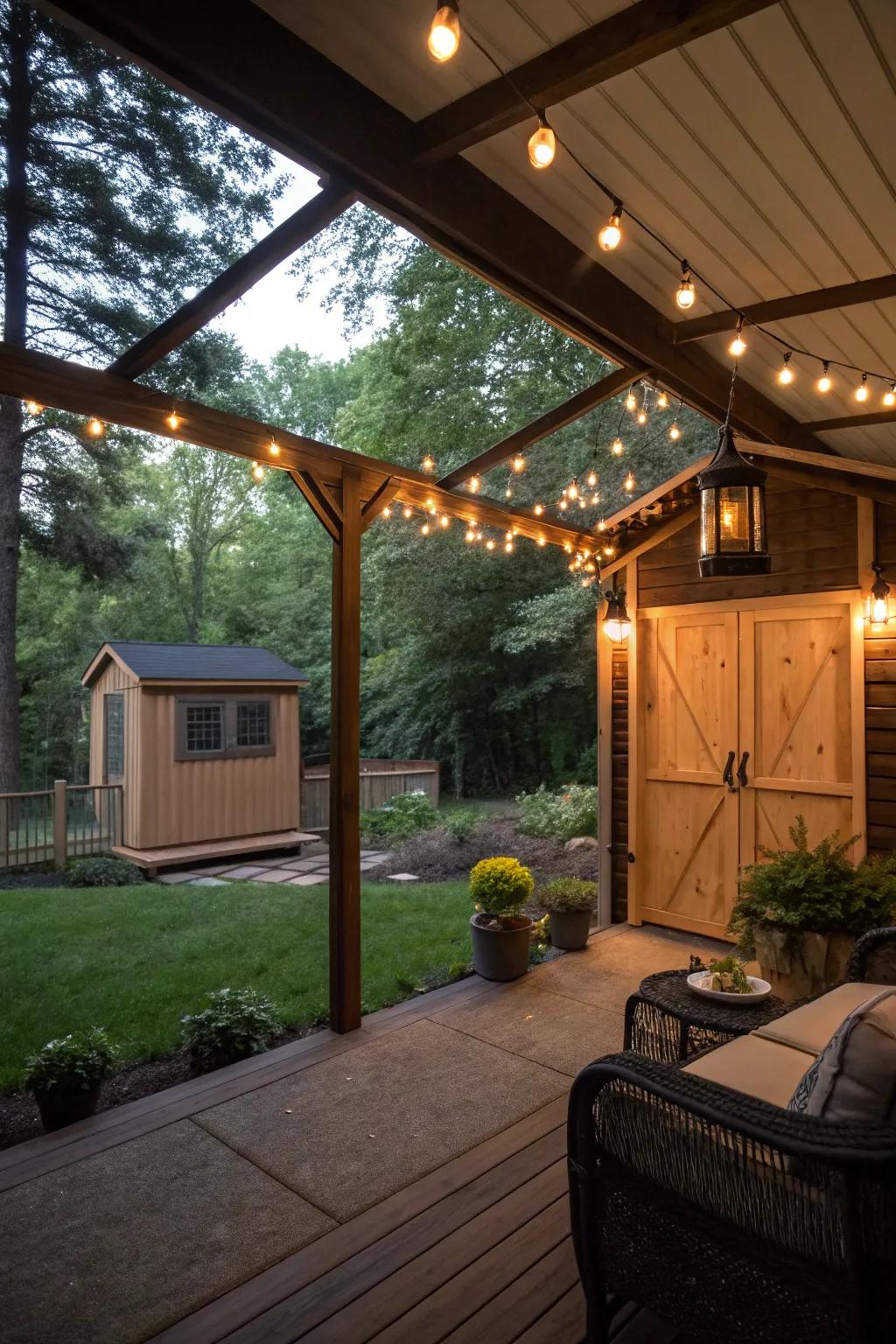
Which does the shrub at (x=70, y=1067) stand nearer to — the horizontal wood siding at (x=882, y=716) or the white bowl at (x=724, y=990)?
the white bowl at (x=724, y=990)

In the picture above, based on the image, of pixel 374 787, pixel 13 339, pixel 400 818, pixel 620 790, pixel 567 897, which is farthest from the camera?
pixel 374 787

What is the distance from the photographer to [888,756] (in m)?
4.71

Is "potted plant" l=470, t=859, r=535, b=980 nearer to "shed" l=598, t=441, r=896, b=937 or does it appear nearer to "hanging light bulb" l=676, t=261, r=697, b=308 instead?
"shed" l=598, t=441, r=896, b=937

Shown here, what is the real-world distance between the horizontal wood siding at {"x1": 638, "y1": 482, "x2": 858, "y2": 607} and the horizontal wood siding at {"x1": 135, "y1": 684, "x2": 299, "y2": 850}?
5581mm

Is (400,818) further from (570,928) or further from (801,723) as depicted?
(801,723)

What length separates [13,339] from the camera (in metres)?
8.83

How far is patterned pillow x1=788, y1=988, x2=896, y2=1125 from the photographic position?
1576mm

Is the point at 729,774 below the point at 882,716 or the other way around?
below

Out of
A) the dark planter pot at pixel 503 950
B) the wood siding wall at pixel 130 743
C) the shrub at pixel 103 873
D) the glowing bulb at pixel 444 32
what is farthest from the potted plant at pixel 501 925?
the wood siding wall at pixel 130 743

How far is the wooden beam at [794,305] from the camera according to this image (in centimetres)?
303

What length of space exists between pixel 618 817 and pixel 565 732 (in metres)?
7.33

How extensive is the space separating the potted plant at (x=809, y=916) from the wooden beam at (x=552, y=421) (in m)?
2.29

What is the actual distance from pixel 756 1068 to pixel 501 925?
2.60 metres

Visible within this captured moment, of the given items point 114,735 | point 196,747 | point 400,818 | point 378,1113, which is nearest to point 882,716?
point 378,1113
